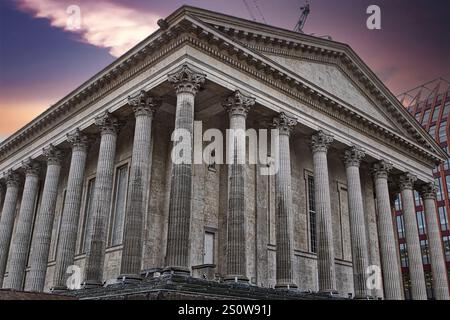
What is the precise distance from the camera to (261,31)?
2391 centimetres

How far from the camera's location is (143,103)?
875 inches

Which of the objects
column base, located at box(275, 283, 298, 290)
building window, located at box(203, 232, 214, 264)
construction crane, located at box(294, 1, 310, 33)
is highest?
construction crane, located at box(294, 1, 310, 33)

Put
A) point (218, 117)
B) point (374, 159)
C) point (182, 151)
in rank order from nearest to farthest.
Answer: point (182, 151)
point (218, 117)
point (374, 159)

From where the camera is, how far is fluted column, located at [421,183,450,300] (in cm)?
3094

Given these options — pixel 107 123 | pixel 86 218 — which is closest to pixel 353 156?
pixel 107 123

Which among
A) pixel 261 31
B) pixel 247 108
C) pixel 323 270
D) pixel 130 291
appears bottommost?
pixel 130 291

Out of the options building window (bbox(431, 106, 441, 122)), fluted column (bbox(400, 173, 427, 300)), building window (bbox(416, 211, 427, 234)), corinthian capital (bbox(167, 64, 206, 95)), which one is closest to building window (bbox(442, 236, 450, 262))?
building window (bbox(416, 211, 427, 234))

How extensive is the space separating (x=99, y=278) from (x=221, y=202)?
757 centimetres

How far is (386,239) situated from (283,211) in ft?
31.6

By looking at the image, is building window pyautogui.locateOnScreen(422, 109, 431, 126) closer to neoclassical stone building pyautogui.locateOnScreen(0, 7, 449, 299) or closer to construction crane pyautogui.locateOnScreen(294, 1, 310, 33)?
neoclassical stone building pyautogui.locateOnScreen(0, 7, 449, 299)

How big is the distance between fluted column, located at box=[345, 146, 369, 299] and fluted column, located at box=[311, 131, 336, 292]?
2.13m

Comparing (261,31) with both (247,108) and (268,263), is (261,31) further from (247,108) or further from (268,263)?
(268,263)
